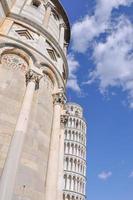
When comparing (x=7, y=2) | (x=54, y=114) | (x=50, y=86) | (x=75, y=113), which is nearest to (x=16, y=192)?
(x=54, y=114)

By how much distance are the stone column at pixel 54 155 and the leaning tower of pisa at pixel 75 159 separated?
47981mm

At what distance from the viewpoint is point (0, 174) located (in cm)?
841

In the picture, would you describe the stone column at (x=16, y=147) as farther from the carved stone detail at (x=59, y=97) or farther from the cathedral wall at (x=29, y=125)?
the carved stone detail at (x=59, y=97)

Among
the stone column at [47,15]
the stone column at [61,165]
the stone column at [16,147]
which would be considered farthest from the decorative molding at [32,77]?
the stone column at [47,15]

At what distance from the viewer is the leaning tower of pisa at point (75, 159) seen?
64.7 metres

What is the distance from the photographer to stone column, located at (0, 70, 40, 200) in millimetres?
7877

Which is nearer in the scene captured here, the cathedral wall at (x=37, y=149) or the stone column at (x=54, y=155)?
the cathedral wall at (x=37, y=149)

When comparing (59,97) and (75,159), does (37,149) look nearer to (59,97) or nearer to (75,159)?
(59,97)

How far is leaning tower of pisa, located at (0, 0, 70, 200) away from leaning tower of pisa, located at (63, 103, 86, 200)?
154 ft

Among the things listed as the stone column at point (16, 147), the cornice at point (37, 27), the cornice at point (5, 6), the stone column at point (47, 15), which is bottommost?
the stone column at point (16, 147)

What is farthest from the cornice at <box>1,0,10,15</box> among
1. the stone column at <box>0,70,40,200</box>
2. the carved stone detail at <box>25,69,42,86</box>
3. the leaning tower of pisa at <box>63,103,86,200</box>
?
the leaning tower of pisa at <box>63,103,86,200</box>

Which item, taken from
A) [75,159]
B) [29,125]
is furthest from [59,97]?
[75,159]

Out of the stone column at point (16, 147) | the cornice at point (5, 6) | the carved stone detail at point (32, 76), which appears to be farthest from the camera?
the cornice at point (5, 6)

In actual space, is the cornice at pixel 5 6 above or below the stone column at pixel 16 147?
above
